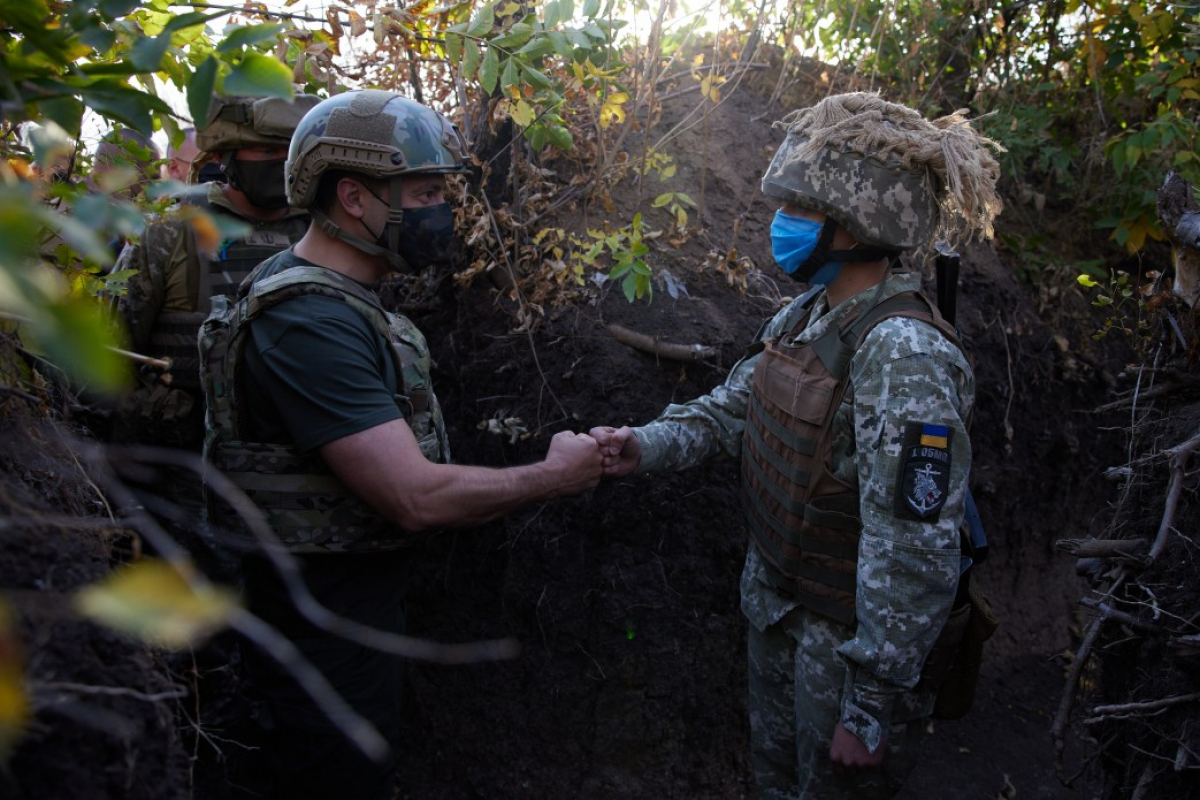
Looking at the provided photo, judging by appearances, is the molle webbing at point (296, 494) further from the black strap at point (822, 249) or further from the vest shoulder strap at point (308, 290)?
the black strap at point (822, 249)

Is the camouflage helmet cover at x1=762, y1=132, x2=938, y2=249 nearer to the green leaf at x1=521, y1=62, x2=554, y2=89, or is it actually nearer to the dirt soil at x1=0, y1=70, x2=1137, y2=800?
the green leaf at x1=521, y1=62, x2=554, y2=89

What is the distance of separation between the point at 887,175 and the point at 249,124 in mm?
2475

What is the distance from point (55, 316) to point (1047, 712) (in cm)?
497

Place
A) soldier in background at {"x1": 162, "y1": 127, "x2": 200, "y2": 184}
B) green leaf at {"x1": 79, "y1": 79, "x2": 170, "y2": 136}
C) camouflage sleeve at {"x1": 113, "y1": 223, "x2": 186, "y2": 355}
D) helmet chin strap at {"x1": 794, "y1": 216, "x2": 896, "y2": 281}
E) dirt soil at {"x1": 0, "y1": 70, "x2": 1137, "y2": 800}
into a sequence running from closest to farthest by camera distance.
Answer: green leaf at {"x1": 79, "y1": 79, "x2": 170, "y2": 136}
helmet chin strap at {"x1": 794, "y1": 216, "x2": 896, "y2": 281}
camouflage sleeve at {"x1": 113, "y1": 223, "x2": 186, "y2": 355}
dirt soil at {"x1": 0, "y1": 70, "x2": 1137, "y2": 800}
soldier in background at {"x1": 162, "y1": 127, "x2": 200, "y2": 184}

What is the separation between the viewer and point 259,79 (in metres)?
1.32

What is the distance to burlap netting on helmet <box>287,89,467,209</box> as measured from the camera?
258 cm

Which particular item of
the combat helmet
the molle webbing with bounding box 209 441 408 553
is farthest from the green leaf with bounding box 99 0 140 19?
the molle webbing with bounding box 209 441 408 553

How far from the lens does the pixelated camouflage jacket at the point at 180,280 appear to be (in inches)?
144

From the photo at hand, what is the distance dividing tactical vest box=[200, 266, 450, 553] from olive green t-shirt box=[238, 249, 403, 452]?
0.14 ft

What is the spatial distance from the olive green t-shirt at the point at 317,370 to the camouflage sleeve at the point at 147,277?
4.92 feet

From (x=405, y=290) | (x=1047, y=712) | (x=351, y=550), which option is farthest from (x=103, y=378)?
(x=1047, y=712)

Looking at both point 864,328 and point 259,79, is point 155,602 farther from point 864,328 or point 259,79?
point 864,328

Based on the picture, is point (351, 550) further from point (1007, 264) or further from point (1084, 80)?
point (1084, 80)

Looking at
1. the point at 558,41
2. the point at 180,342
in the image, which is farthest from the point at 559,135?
the point at 180,342
